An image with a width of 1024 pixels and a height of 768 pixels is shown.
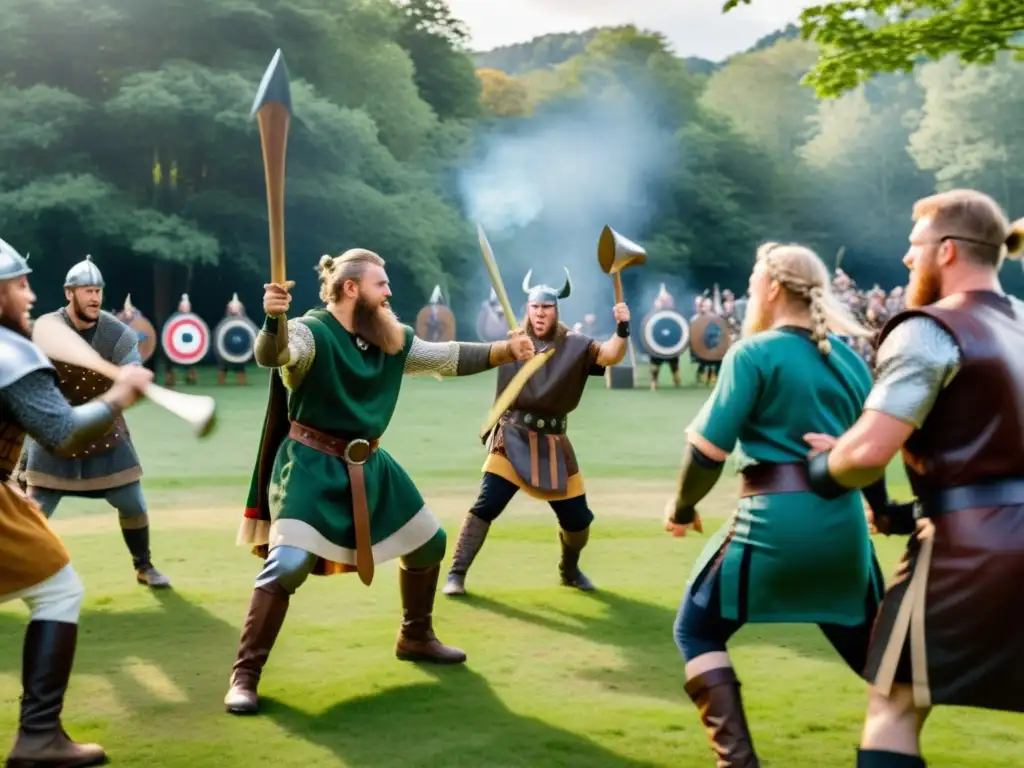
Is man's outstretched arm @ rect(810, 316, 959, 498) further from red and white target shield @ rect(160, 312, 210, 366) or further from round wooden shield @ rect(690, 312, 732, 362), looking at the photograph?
red and white target shield @ rect(160, 312, 210, 366)

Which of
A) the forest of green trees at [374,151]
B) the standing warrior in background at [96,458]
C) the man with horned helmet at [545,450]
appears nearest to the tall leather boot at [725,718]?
the man with horned helmet at [545,450]

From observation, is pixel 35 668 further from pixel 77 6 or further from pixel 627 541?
pixel 77 6

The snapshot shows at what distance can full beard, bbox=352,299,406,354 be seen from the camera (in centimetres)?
480

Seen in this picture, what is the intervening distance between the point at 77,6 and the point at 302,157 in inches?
255

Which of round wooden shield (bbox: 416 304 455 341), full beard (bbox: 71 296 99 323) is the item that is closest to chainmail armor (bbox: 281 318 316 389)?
full beard (bbox: 71 296 99 323)

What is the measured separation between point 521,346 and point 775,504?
1843 millimetres

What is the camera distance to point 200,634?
5.56 m

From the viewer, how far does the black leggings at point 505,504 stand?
6406 mm

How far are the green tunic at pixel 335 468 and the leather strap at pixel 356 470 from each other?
0.9 inches

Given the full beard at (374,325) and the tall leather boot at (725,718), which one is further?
the full beard at (374,325)

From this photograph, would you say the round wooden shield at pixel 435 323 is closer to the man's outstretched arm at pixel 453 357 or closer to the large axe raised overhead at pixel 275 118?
the man's outstretched arm at pixel 453 357

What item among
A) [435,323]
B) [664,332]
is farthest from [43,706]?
[435,323]

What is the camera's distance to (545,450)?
21.0 feet

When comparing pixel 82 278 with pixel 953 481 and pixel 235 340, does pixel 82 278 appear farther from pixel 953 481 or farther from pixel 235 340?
pixel 235 340
